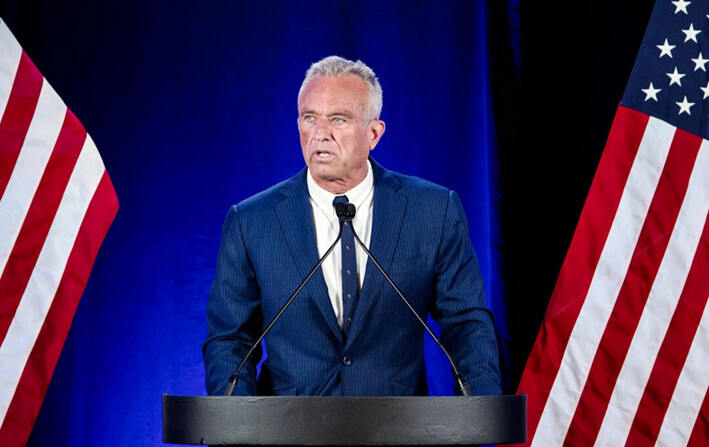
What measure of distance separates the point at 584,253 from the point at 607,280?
113 mm

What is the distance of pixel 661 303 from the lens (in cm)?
270

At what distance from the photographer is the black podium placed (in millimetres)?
1306

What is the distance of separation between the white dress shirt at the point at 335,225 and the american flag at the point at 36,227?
892mm

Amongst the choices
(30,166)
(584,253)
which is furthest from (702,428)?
(30,166)

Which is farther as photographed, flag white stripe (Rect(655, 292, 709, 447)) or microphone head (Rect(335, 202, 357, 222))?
flag white stripe (Rect(655, 292, 709, 447))

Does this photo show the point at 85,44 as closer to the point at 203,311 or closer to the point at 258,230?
the point at 203,311

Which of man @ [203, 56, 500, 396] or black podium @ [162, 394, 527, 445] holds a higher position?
man @ [203, 56, 500, 396]

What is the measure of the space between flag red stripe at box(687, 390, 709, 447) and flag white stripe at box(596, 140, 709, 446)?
18cm

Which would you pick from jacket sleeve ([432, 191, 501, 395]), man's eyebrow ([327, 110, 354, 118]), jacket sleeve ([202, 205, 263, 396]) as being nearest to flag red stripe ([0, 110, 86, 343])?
jacket sleeve ([202, 205, 263, 396])

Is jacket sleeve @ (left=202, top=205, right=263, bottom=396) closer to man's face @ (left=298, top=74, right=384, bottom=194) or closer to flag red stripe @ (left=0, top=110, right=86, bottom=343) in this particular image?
man's face @ (left=298, top=74, right=384, bottom=194)

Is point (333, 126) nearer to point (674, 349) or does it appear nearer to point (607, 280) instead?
point (607, 280)

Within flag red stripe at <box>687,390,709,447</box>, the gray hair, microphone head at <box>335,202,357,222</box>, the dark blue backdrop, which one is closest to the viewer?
microphone head at <box>335,202,357,222</box>

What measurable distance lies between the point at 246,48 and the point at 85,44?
57 cm

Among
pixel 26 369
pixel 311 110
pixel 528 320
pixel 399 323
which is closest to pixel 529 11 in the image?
pixel 528 320
